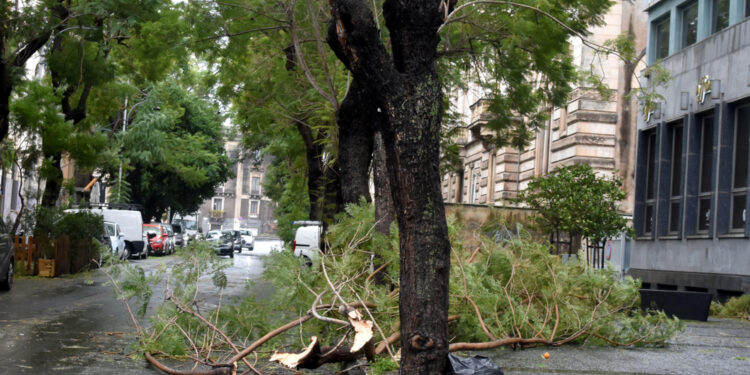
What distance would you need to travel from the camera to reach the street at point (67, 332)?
8.92m

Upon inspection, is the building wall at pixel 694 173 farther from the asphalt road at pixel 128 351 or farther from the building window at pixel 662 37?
the asphalt road at pixel 128 351

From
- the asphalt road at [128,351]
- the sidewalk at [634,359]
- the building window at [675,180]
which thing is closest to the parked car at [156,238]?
the building window at [675,180]

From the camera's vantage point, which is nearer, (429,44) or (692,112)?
(429,44)

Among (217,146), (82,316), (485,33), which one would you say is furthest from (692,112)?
(217,146)

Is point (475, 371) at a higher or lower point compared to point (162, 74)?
lower

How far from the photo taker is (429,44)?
6.44 meters

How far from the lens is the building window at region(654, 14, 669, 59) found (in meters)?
25.9

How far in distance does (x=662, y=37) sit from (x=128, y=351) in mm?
20505

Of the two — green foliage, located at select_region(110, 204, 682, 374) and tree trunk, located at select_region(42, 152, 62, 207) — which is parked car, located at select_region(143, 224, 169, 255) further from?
green foliage, located at select_region(110, 204, 682, 374)

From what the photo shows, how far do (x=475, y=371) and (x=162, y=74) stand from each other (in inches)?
780

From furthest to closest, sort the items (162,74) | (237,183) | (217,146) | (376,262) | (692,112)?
1. (237,183)
2. (217,146)
3. (162,74)
4. (692,112)
5. (376,262)

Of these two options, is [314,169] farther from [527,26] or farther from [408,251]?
[408,251]

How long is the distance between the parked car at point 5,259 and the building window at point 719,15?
1665 cm

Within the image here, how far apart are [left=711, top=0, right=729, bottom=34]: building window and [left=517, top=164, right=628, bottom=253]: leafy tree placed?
4.49 metres
